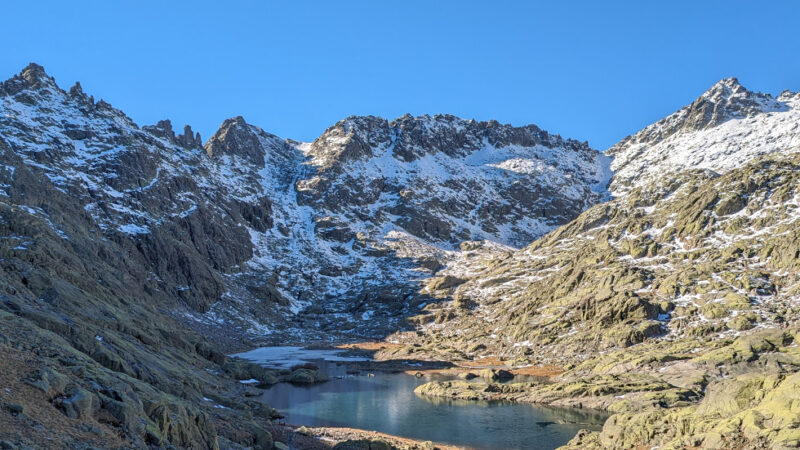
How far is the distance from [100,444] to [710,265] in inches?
5564

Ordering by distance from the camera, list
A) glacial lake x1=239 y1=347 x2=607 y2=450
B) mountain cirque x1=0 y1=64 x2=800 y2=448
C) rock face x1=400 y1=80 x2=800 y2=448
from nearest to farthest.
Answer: mountain cirque x1=0 y1=64 x2=800 y2=448 < rock face x1=400 y1=80 x2=800 y2=448 < glacial lake x1=239 y1=347 x2=607 y2=450

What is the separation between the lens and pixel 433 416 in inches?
2995

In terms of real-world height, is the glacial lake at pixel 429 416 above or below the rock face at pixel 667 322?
below

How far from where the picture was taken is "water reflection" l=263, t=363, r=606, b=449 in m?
63.5

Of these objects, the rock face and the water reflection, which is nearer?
the rock face

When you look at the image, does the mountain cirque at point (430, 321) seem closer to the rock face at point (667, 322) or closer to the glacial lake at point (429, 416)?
the rock face at point (667, 322)

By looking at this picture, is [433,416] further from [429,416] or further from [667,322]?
[667,322]

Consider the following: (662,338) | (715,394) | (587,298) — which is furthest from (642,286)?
(715,394)

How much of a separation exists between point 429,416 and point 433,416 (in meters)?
0.56

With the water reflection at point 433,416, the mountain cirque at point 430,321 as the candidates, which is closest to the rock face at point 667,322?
the mountain cirque at point 430,321

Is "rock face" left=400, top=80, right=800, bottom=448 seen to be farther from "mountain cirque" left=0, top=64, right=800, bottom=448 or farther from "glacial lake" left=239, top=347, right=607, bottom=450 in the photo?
"glacial lake" left=239, top=347, right=607, bottom=450

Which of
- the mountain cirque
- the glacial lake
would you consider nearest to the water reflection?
the glacial lake

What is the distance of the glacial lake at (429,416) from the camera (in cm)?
6350

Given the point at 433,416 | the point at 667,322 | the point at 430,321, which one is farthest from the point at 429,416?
the point at 430,321
